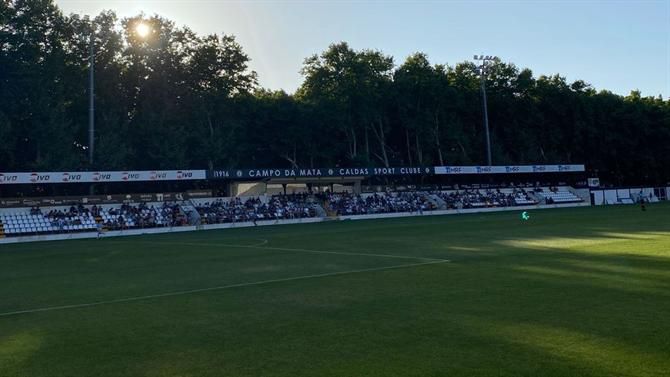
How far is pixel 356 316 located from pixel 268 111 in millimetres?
63746

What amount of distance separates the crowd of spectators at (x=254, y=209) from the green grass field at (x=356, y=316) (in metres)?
31.5

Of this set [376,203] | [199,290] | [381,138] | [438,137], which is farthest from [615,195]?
[199,290]

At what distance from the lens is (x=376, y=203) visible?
62500 millimetres

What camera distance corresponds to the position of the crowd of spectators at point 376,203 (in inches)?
2356

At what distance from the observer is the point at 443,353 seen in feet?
25.0

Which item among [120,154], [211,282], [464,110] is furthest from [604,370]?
[464,110]

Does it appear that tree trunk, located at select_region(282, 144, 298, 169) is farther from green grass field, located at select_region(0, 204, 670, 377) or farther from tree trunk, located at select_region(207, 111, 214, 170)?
green grass field, located at select_region(0, 204, 670, 377)

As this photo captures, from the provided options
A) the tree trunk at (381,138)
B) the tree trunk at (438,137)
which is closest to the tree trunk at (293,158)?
the tree trunk at (381,138)

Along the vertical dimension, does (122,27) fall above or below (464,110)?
above

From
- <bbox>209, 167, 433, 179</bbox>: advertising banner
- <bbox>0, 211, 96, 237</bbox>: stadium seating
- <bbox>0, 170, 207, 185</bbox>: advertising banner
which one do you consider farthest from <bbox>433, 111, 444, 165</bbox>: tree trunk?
<bbox>0, 211, 96, 237</bbox>: stadium seating

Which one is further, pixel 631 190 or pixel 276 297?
pixel 631 190

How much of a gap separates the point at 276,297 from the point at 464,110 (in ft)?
252

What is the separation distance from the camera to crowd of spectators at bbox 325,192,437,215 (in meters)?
59.8

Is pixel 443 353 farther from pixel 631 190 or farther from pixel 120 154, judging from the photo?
pixel 631 190
